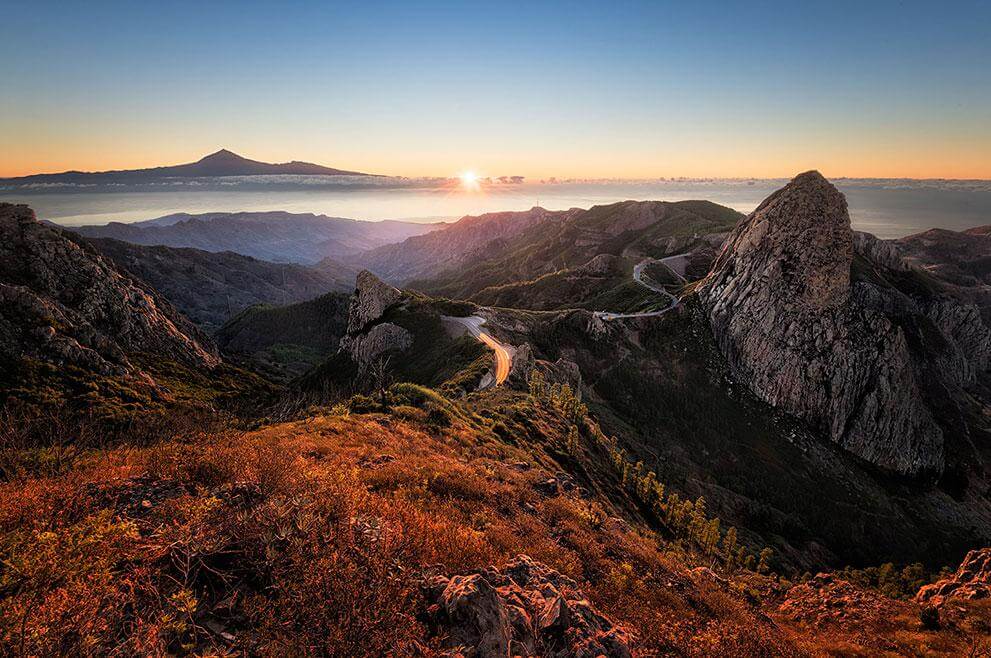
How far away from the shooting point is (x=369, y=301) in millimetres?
86438

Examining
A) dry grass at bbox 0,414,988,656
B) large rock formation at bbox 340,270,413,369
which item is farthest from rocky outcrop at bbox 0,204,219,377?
dry grass at bbox 0,414,988,656

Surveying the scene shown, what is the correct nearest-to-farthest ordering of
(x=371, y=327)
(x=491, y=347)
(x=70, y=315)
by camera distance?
(x=491, y=347) < (x=70, y=315) < (x=371, y=327)

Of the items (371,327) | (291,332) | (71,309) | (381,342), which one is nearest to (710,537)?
(381,342)

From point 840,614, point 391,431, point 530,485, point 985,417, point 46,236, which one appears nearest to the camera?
point 840,614

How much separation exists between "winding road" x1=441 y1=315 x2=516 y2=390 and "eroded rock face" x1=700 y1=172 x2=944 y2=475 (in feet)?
173

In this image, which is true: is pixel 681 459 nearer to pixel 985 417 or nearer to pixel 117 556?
pixel 117 556

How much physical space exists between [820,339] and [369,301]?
93094 millimetres

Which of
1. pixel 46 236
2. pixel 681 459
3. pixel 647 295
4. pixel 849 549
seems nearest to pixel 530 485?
pixel 681 459

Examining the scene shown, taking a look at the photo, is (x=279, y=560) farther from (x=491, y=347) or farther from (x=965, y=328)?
(x=965, y=328)

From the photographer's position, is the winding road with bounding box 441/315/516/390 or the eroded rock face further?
the eroded rock face

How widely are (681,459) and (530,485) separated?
52.4 metres

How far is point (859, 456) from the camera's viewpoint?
249ft

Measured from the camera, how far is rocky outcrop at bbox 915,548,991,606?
16938mm

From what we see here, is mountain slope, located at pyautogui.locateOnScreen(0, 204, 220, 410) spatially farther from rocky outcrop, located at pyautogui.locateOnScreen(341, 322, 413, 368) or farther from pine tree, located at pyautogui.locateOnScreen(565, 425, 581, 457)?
pine tree, located at pyautogui.locateOnScreen(565, 425, 581, 457)
